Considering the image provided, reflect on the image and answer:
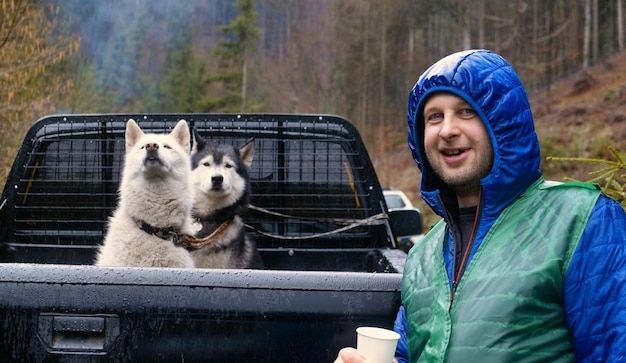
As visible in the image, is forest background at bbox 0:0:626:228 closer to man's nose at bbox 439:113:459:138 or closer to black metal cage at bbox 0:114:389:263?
black metal cage at bbox 0:114:389:263

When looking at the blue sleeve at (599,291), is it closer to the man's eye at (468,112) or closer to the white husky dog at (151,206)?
the man's eye at (468,112)

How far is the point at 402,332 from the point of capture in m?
2.14

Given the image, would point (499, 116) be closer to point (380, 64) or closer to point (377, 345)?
point (377, 345)

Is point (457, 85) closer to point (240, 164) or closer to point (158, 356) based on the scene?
point (158, 356)

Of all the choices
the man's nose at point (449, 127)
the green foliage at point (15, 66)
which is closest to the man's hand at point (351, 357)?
the man's nose at point (449, 127)

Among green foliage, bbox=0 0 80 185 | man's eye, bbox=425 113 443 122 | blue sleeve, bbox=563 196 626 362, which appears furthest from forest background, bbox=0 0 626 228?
blue sleeve, bbox=563 196 626 362

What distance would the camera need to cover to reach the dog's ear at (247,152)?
174 inches

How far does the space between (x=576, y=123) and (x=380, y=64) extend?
19389mm

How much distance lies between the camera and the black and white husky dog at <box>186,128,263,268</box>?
14.3ft

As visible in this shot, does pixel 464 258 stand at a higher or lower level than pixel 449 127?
lower

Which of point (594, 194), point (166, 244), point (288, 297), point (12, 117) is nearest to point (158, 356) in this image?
point (288, 297)

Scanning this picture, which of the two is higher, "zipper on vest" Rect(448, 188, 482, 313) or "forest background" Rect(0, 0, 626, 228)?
"forest background" Rect(0, 0, 626, 228)

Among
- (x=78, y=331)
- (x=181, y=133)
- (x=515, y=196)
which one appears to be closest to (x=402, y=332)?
(x=515, y=196)

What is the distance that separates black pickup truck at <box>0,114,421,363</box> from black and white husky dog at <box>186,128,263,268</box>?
112 millimetres
